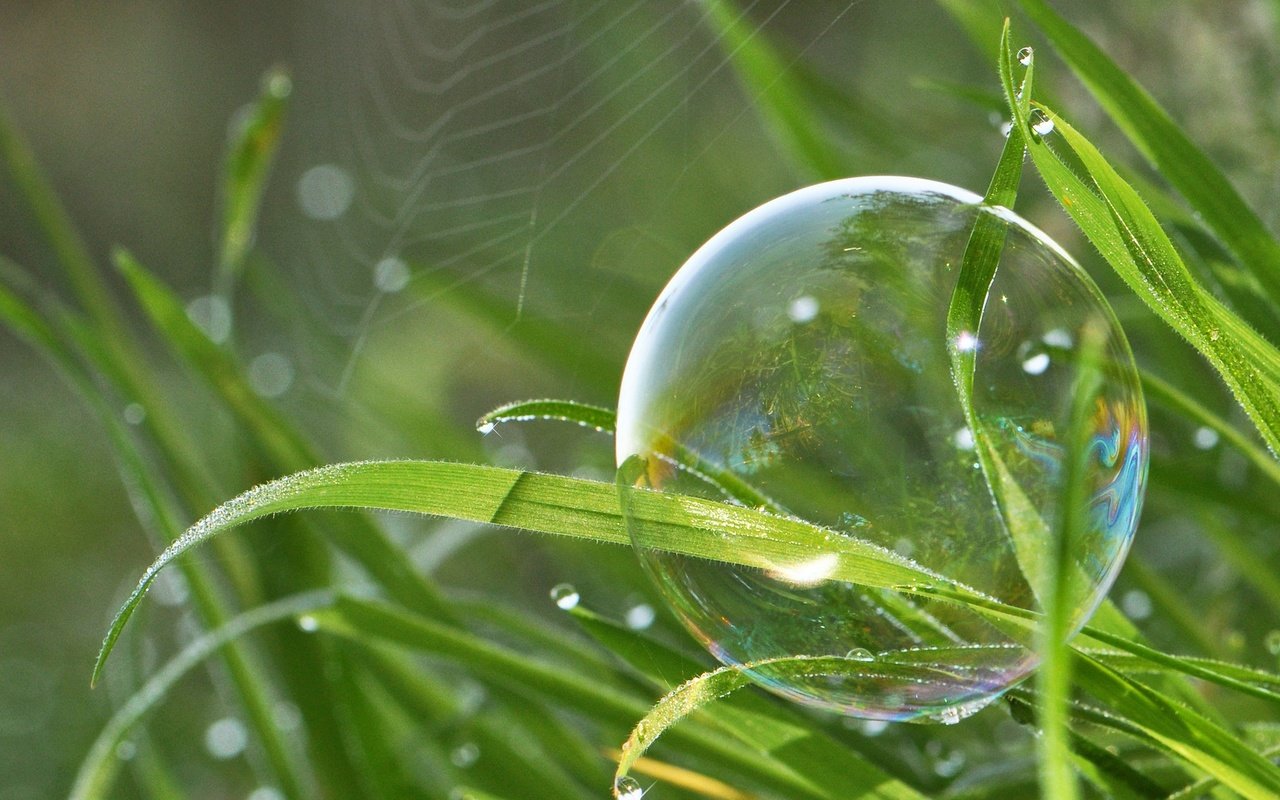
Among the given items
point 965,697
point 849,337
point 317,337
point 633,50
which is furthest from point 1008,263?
point 633,50

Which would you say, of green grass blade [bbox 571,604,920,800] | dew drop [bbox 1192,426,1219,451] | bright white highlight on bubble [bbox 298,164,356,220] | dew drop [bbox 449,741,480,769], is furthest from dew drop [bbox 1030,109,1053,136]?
bright white highlight on bubble [bbox 298,164,356,220]

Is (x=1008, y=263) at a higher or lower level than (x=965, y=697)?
higher

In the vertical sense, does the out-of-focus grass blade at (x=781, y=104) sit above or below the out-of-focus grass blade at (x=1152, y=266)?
above

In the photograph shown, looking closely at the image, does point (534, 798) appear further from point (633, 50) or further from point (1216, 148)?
point (633, 50)

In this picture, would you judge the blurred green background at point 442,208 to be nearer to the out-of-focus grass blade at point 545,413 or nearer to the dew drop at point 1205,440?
the dew drop at point 1205,440

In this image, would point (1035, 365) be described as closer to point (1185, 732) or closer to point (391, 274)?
point (1185, 732)

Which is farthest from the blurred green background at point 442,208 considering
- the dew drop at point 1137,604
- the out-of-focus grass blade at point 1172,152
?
the out-of-focus grass blade at point 1172,152
